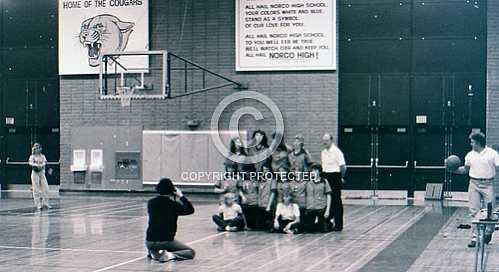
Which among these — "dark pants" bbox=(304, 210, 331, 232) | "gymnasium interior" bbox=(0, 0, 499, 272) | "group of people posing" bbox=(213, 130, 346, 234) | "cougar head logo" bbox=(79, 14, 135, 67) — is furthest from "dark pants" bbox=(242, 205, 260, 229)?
"cougar head logo" bbox=(79, 14, 135, 67)

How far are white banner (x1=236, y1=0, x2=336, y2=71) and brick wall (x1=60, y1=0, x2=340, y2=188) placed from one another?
0.33 meters

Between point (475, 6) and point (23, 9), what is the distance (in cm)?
1635

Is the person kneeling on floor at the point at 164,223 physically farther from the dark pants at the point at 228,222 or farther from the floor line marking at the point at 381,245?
the dark pants at the point at 228,222

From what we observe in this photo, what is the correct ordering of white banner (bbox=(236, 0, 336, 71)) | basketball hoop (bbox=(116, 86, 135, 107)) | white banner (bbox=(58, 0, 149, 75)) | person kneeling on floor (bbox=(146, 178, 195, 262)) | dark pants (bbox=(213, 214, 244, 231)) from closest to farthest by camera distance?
person kneeling on floor (bbox=(146, 178, 195, 262)) → dark pants (bbox=(213, 214, 244, 231)) → basketball hoop (bbox=(116, 86, 135, 107)) → white banner (bbox=(236, 0, 336, 71)) → white banner (bbox=(58, 0, 149, 75))

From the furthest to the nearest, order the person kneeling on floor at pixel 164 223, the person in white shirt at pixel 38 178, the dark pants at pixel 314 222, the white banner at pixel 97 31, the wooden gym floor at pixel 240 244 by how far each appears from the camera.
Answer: the white banner at pixel 97 31 → the person in white shirt at pixel 38 178 → the dark pants at pixel 314 222 → the person kneeling on floor at pixel 164 223 → the wooden gym floor at pixel 240 244

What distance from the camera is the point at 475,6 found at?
83.3 ft

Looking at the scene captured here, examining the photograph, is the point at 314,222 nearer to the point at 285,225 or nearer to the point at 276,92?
the point at 285,225

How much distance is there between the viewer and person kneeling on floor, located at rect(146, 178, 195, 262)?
13102mm

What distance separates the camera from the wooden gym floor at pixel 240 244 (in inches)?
501

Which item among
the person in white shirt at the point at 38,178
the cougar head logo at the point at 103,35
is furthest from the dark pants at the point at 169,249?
the cougar head logo at the point at 103,35

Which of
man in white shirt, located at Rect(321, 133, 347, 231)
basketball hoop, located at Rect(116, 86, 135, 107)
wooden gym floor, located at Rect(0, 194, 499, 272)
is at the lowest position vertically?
wooden gym floor, located at Rect(0, 194, 499, 272)

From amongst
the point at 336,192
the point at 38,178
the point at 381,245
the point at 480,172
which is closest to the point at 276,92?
the point at 38,178

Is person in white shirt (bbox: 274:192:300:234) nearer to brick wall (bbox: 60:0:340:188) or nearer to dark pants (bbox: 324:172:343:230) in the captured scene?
dark pants (bbox: 324:172:343:230)

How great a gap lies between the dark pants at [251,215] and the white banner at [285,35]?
8.90 m
